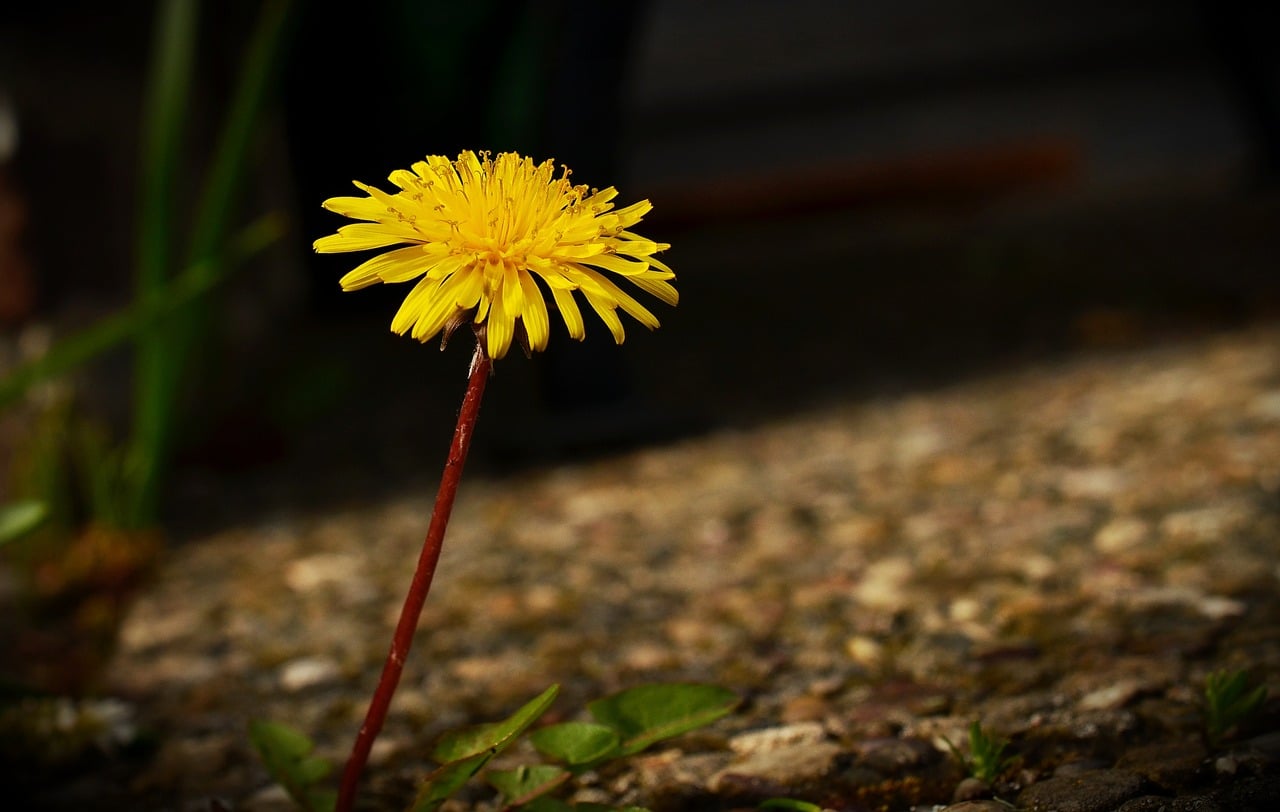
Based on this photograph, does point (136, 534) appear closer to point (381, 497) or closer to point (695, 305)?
point (381, 497)

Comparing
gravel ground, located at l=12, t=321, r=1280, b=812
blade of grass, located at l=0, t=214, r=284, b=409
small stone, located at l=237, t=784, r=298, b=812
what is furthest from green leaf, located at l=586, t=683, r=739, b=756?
blade of grass, located at l=0, t=214, r=284, b=409

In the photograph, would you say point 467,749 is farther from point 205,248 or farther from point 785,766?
point 205,248

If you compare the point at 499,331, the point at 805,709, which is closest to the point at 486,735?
the point at 499,331

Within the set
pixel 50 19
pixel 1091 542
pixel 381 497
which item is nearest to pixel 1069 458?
pixel 1091 542

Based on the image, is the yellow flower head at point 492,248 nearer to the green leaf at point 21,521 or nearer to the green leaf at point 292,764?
the green leaf at point 292,764

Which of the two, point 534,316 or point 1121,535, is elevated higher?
point 534,316

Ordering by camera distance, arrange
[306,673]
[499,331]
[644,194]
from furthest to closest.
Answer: [644,194] < [306,673] < [499,331]

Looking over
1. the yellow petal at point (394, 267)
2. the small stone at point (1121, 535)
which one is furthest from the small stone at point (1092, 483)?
the yellow petal at point (394, 267)
